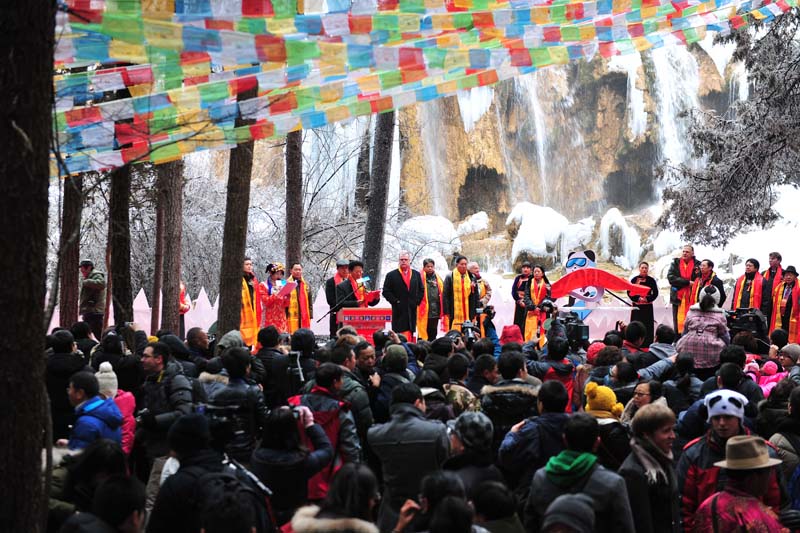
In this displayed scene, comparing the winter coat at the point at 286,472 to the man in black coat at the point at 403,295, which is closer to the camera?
the winter coat at the point at 286,472

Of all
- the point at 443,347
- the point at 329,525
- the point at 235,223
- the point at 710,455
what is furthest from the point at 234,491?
the point at 235,223

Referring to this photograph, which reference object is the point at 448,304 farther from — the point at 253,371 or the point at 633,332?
the point at 253,371

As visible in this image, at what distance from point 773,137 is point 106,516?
18.8m

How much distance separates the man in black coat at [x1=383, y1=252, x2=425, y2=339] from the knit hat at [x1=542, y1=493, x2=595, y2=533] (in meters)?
12.6

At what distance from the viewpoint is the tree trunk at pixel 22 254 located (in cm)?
439

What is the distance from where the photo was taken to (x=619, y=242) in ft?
163

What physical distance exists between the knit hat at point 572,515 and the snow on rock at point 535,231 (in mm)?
44639

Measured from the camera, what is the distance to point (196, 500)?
5.01m

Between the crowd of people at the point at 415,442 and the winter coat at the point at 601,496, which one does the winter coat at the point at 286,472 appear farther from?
the winter coat at the point at 601,496

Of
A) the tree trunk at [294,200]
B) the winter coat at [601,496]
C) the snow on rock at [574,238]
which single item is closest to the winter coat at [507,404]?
the winter coat at [601,496]

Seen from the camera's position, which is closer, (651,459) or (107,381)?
(651,459)

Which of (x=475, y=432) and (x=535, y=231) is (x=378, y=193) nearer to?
(x=475, y=432)

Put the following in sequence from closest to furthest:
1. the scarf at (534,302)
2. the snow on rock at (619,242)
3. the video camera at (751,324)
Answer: the video camera at (751,324) < the scarf at (534,302) < the snow on rock at (619,242)

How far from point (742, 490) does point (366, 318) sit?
955cm
